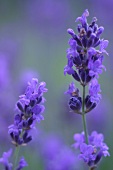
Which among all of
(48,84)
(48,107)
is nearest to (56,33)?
(48,84)

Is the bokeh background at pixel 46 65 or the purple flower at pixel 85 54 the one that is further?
the bokeh background at pixel 46 65

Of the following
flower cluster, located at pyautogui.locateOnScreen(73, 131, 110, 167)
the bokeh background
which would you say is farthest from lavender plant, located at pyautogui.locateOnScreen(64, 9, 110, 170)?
the bokeh background

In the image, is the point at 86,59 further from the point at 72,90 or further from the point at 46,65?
the point at 46,65

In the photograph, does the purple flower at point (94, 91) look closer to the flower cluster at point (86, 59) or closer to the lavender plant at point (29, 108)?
the flower cluster at point (86, 59)

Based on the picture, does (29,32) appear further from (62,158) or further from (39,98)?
(39,98)

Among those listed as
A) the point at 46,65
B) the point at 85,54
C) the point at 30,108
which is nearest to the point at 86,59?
the point at 85,54

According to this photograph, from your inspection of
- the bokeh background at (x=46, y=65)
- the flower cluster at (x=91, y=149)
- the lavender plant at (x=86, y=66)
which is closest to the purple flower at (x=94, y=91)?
the lavender plant at (x=86, y=66)
